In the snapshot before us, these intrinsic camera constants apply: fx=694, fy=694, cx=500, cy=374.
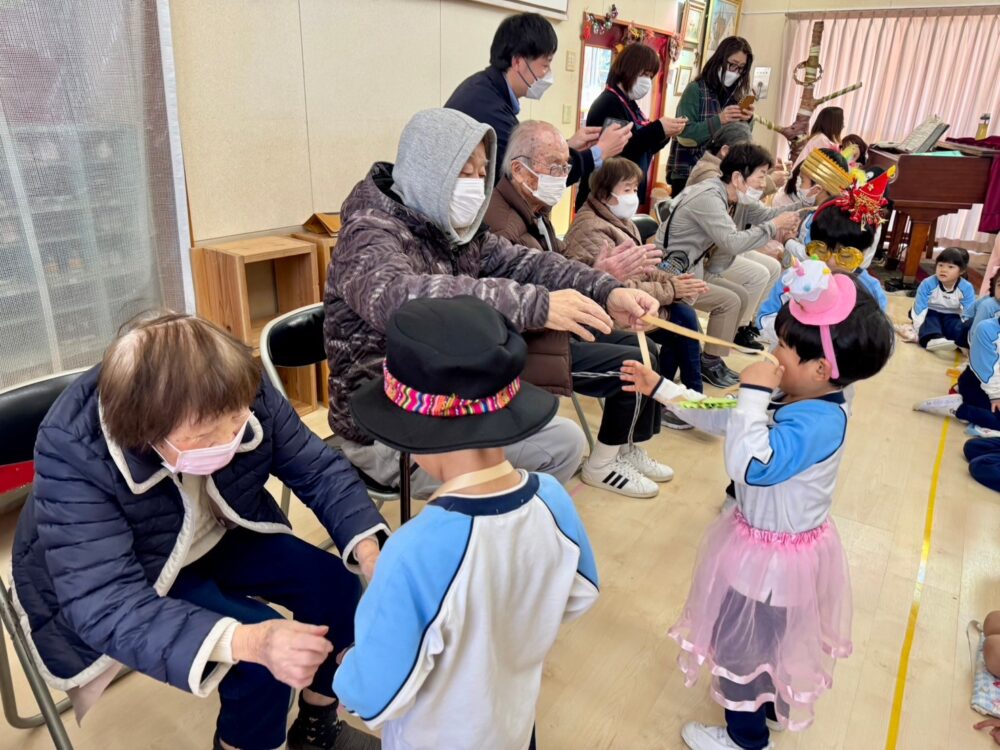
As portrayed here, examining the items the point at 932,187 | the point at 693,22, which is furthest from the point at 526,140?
the point at 693,22

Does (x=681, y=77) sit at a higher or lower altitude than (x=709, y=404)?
higher

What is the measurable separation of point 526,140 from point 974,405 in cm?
249

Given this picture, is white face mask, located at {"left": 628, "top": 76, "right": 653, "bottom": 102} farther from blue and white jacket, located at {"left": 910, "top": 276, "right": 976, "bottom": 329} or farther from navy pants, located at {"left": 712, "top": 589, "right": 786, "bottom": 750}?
navy pants, located at {"left": 712, "top": 589, "right": 786, "bottom": 750}

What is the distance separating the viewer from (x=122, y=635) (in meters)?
1.06

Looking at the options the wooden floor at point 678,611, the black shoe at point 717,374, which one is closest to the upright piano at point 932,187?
the black shoe at point 717,374

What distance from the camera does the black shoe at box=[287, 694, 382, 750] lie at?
1.46 meters

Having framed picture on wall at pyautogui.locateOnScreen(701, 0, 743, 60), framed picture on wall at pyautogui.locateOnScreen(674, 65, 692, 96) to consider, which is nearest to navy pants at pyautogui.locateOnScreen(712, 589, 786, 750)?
framed picture on wall at pyautogui.locateOnScreen(674, 65, 692, 96)

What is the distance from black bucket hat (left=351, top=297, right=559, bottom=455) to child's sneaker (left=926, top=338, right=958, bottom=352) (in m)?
4.31

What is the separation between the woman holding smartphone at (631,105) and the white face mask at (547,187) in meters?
1.05

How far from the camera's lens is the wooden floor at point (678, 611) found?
164 cm

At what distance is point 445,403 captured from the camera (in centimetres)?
92

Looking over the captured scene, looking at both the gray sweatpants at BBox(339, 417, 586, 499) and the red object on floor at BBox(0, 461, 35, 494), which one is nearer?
the gray sweatpants at BBox(339, 417, 586, 499)

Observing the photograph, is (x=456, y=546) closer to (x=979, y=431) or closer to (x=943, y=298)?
(x=979, y=431)

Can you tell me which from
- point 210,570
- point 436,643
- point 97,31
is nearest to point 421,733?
point 436,643
